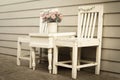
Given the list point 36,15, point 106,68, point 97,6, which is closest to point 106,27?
point 97,6

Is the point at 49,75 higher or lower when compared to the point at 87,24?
lower

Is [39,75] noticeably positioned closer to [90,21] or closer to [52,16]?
[52,16]

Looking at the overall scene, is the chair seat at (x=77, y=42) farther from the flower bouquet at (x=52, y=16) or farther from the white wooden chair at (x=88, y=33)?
the flower bouquet at (x=52, y=16)

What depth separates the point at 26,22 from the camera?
3934mm

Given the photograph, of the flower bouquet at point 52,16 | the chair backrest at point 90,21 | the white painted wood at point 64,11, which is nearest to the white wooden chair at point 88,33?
the chair backrest at point 90,21

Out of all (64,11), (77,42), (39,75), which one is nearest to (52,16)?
(64,11)

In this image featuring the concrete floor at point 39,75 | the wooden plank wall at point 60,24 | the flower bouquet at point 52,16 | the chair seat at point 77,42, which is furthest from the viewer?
the flower bouquet at point 52,16

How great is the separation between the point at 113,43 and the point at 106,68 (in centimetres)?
34

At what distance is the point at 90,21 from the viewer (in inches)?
111

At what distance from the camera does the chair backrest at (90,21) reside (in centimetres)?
267

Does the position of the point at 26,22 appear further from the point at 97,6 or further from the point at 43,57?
the point at 97,6

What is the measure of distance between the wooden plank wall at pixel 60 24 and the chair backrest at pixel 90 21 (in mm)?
81

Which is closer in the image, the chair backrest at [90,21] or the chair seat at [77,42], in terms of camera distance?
the chair seat at [77,42]

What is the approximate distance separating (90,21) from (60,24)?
24.4 inches
